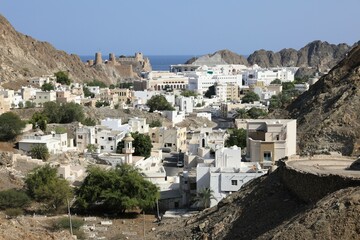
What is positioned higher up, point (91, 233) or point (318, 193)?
point (318, 193)

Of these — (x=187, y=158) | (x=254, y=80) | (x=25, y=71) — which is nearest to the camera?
(x=187, y=158)

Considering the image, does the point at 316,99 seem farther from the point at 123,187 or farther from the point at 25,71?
the point at 25,71

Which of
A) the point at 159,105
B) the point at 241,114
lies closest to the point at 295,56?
the point at 159,105

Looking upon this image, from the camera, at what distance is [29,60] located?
7312 centimetres

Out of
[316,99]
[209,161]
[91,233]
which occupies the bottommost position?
[91,233]

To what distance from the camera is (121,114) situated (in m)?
49.9

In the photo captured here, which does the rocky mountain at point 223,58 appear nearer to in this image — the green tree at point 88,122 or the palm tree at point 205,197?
the green tree at point 88,122

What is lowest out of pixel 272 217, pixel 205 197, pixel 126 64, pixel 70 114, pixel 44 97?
pixel 205 197

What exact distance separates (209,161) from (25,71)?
4295 cm

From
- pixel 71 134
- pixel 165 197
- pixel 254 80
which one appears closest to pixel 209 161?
pixel 165 197

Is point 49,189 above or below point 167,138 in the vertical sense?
below

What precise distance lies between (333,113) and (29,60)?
162 feet

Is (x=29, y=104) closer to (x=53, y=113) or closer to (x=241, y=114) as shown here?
A: (x=53, y=113)

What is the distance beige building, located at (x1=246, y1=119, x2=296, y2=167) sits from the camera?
2633 cm
